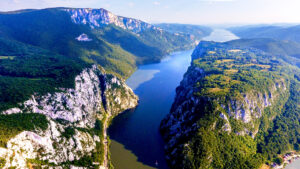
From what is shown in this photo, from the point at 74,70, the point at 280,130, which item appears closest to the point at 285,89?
the point at 280,130

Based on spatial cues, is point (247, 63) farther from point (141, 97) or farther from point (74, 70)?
point (74, 70)

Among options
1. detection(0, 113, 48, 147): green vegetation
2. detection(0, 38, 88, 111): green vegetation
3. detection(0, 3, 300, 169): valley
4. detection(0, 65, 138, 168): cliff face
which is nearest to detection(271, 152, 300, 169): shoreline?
detection(0, 3, 300, 169): valley

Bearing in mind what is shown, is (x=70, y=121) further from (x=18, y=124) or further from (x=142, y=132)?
(x=142, y=132)

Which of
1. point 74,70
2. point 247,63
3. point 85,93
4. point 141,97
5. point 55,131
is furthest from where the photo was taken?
point 247,63

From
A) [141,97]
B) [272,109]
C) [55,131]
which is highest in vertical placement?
[272,109]

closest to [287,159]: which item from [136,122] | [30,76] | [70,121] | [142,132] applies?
[142,132]

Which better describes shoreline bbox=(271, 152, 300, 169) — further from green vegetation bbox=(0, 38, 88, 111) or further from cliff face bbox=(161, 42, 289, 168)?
green vegetation bbox=(0, 38, 88, 111)
